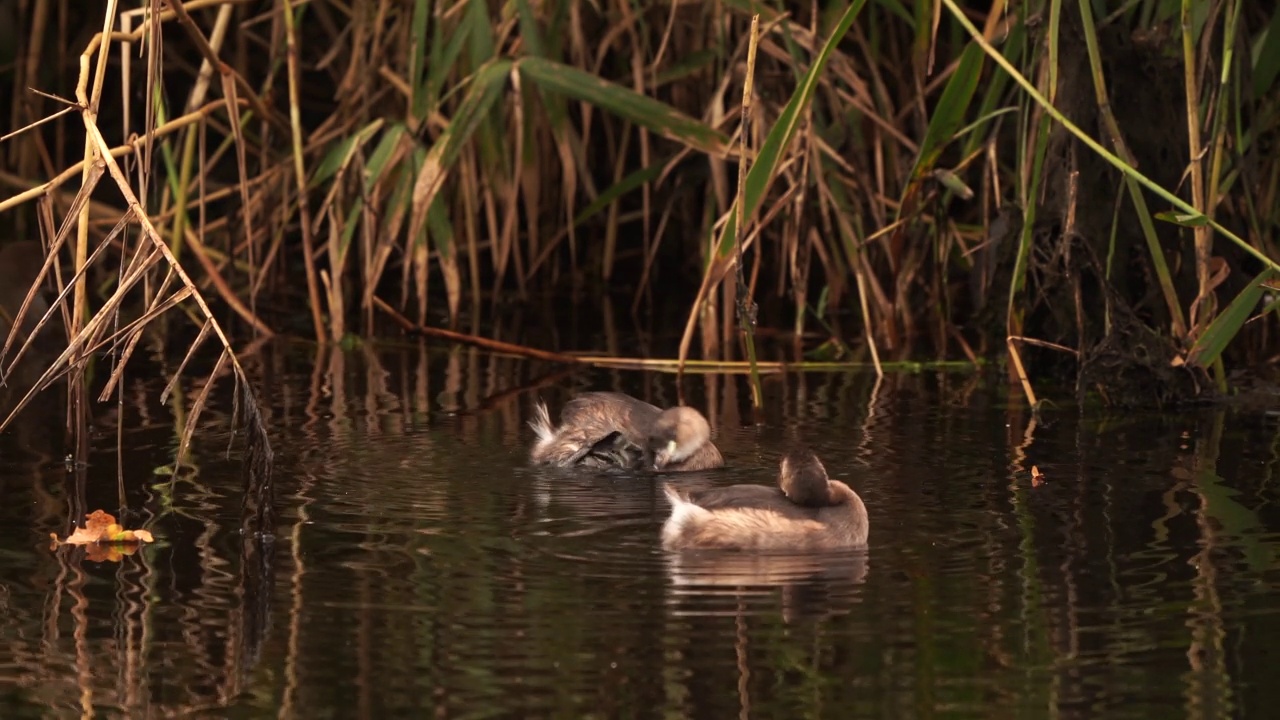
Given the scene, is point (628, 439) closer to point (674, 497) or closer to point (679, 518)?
point (674, 497)

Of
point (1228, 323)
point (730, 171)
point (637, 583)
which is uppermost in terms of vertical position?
point (730, 171)

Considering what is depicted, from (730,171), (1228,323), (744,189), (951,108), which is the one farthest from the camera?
(730,171)

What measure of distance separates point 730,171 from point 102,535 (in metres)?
4.74

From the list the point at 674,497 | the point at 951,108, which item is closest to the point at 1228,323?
the point at 951,108

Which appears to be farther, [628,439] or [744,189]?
[628,439]

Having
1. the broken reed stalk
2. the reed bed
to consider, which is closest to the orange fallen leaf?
the reed bed

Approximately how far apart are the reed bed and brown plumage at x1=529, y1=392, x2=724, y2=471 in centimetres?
41

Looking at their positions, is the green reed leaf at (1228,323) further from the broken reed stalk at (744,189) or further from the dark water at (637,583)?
the broken reed stalk at (744,189)

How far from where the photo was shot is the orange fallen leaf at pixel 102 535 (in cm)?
477

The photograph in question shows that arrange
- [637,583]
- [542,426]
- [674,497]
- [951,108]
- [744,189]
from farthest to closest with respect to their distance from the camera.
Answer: [951,108] → [542,426] → [744,189] → [674,497] → [637,583]

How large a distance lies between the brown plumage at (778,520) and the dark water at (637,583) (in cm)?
7

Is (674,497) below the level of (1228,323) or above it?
below

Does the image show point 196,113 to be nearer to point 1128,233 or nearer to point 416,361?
point 416,361

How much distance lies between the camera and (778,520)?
4762 mm
